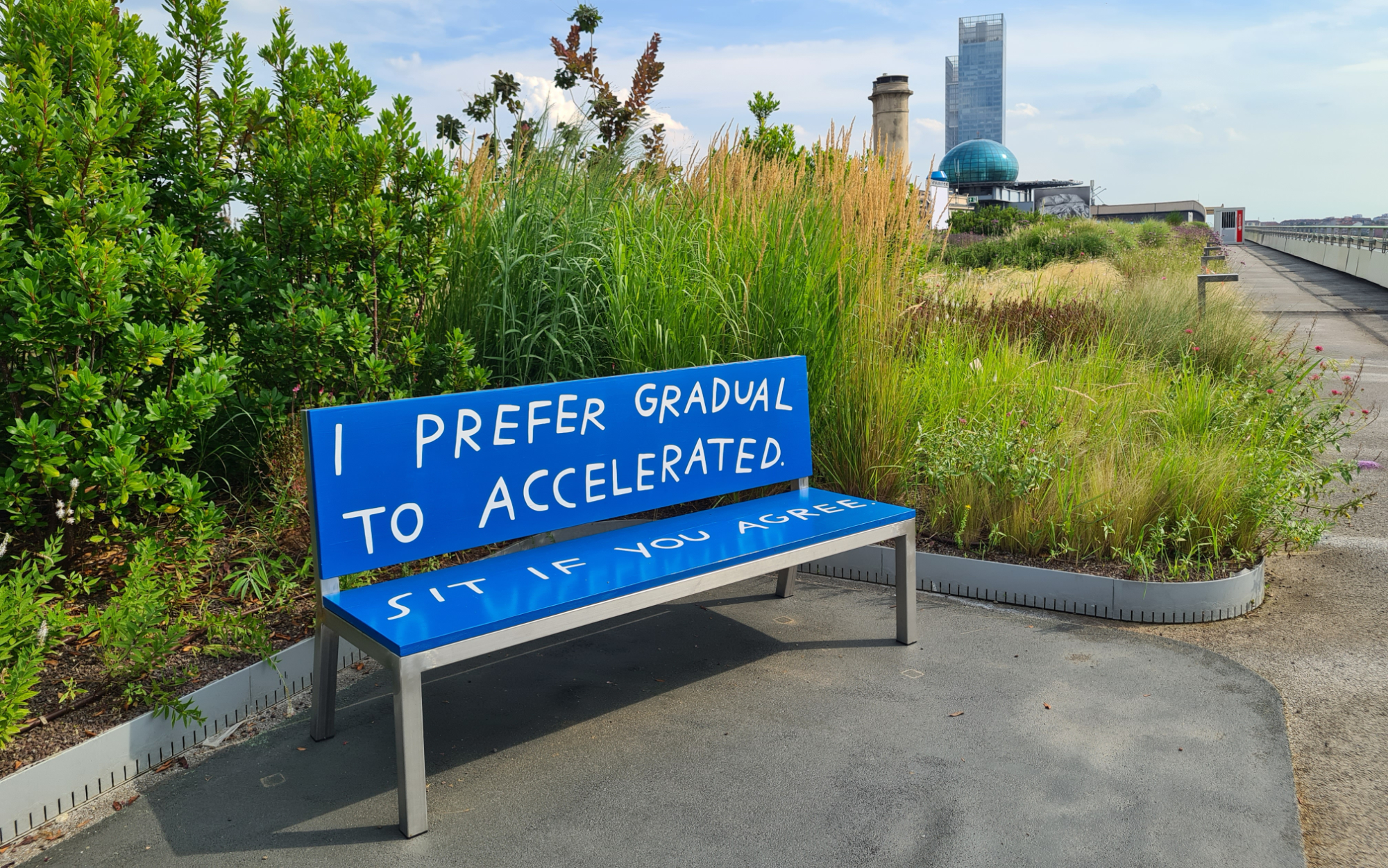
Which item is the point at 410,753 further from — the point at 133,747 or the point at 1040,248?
the point at 1040,248

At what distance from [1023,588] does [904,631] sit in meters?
0.78

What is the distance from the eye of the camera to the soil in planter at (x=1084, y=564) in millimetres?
4293

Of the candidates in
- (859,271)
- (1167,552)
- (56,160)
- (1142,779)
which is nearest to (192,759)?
(56,160)

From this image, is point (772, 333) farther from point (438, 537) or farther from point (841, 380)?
point (438, 537)

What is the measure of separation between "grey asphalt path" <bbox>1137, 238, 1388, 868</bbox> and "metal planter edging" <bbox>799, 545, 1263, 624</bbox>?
8 centimetres

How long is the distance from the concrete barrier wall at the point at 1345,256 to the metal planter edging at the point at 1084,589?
24.3 m

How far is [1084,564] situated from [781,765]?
223cm

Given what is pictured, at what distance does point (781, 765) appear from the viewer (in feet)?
9.75

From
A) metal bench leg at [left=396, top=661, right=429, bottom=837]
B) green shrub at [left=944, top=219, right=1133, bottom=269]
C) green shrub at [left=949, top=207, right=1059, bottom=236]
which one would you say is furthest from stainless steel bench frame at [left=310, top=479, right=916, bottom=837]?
green shrub at [left=949, top=207, right=1059, bottom=236]

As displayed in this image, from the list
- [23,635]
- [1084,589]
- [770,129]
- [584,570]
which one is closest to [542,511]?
[584,570]

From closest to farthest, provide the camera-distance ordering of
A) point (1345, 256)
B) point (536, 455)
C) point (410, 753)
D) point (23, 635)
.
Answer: point (410, 753)
point (23, 635)
point (536, 455)
point (1345, 256)

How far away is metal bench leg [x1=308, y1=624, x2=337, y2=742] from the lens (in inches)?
120

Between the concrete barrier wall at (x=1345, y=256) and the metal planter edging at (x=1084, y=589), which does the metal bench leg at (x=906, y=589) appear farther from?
the concrete barrier wall at (x=1345, y=256)

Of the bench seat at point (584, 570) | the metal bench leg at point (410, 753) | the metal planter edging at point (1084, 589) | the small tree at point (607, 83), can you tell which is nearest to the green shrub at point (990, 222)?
the small tree at point (607, 83)
